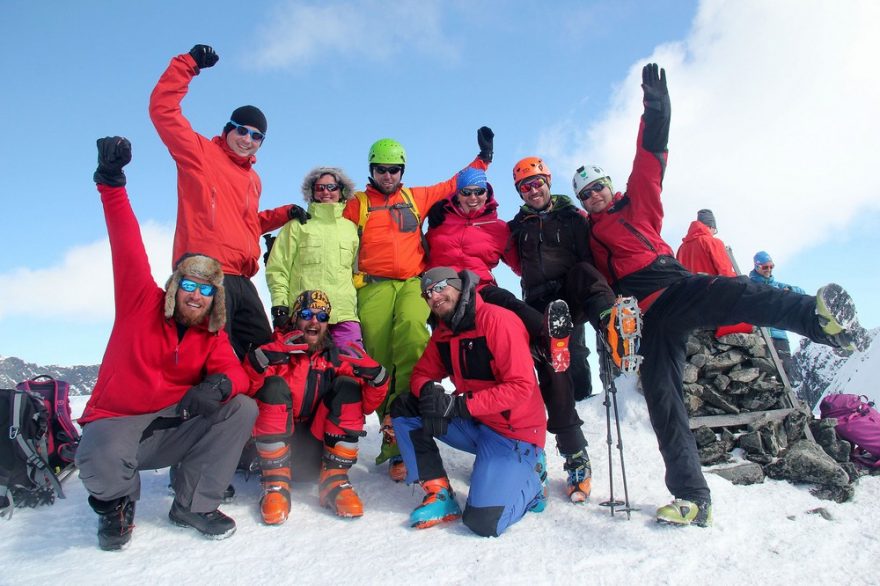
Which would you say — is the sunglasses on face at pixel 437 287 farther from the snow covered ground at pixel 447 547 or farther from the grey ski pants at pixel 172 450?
the snow covered ground at pixel 447 547

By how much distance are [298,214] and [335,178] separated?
0.54 meters

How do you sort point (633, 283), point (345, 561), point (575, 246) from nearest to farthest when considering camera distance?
1. point (345, 561)
2. point (633, 283)
3. point (575, 246)

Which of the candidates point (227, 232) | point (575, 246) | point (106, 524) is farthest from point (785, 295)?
point (106, 524)

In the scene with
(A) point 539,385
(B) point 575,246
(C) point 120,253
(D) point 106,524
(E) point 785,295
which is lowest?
(D) point 106,524

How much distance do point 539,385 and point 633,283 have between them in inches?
47.1

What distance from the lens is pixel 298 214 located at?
A: 5422 mm

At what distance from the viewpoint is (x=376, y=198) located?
568cm

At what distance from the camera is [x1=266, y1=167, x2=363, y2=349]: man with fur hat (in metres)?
5.12

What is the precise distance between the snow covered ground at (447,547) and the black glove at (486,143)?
3688mm

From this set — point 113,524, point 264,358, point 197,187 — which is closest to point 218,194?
point 197,187

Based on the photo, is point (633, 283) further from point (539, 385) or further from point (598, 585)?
point (598, 585)

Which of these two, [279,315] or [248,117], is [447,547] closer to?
[279,315]

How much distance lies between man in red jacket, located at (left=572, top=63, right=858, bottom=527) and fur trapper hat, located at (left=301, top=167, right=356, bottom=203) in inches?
99.3

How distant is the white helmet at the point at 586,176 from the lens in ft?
16.5
